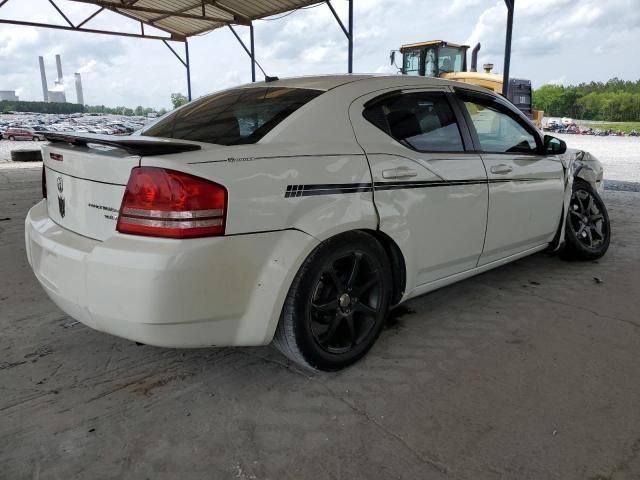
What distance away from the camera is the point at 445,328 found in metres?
2.99

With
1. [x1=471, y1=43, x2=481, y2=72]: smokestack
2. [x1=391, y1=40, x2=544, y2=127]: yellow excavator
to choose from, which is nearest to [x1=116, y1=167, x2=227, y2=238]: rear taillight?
[x1=391, y1=40, x2=544, y2=127]: yellow excavator

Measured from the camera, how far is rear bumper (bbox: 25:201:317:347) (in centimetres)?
185

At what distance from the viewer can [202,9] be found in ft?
41.0

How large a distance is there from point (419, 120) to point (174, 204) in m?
1.58

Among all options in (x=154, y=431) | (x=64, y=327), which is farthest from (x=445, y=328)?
(x=64, y=327)

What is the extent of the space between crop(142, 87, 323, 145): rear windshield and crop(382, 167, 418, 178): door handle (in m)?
0.54

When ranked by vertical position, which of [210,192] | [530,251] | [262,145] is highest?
[262,145]

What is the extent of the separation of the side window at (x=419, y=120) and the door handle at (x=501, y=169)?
303 mm

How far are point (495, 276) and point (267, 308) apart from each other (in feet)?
8.30

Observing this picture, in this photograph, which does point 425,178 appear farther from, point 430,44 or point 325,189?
point 430,44

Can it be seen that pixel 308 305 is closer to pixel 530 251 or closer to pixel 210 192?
pixel 210 192

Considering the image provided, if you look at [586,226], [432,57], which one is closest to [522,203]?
[586,226]

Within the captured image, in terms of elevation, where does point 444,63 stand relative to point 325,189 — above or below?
above

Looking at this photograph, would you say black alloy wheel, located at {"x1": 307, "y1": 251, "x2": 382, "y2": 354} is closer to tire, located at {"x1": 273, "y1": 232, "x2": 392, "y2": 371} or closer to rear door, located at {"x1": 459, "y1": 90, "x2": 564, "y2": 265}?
tire, located at {"x1": 273, "y1": 232, "x2": 392, "y2": 371}
